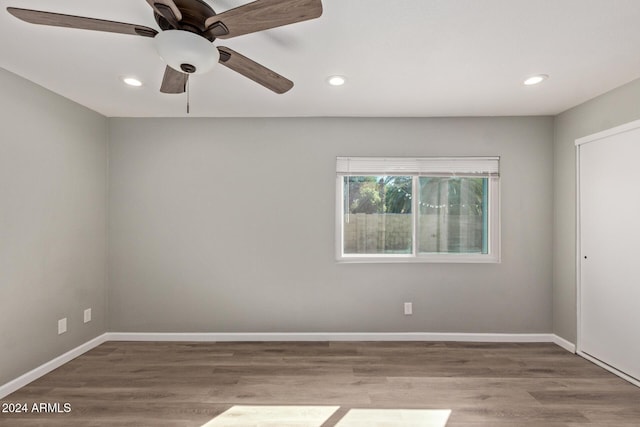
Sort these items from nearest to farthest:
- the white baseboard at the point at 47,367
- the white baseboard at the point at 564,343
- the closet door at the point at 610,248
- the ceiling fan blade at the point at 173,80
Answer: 1. the ceiling fan blade at the point at 173,80
2. the white baseboard at the point at 47,367
3. the closet door at the point at 610,248
4. the white baseboard at the point at 564,343

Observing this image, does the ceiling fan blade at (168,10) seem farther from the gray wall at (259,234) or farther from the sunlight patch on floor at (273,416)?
the sunlight patch on floor at (273,416)

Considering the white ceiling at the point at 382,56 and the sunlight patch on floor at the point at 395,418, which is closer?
the white ceiling at the point at 382,56

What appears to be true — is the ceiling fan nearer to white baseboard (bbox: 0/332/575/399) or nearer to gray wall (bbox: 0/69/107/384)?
gray wall (bbox: 0/69/107/384)

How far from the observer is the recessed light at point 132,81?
8.43 feet

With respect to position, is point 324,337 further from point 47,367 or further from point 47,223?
point 47,223

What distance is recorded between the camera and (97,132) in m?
3.42

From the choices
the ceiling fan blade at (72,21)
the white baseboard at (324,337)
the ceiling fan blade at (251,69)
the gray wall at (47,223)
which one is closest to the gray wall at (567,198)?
the white baseboard at (324,337)

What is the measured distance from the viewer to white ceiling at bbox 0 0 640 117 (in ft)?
5.66

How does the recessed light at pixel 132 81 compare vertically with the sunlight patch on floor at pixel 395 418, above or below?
above

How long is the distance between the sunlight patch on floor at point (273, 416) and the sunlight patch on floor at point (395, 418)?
15 cm

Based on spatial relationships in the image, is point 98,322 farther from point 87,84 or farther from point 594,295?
point 594,295

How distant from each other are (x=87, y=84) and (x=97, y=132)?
85 cm

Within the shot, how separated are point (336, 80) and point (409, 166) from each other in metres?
1.37

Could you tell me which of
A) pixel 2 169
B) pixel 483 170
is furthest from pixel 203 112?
pixel 483 170
